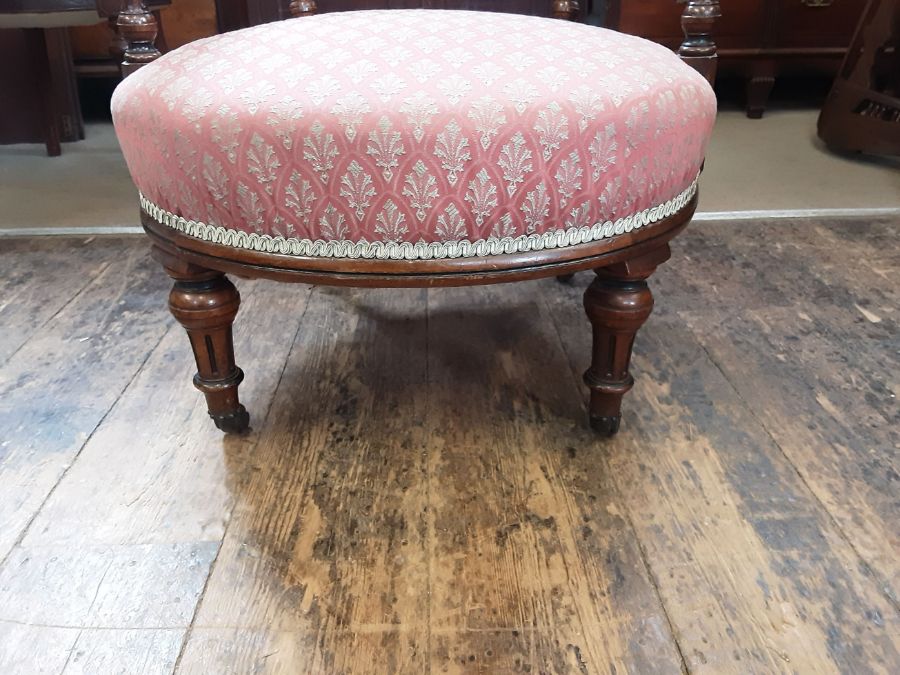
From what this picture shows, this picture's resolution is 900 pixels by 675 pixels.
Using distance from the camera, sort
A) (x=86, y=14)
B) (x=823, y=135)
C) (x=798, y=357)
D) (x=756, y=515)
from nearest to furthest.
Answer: (x=756, y=515) → (x=798, y=357) → (x=86, y=14) → (x=823, y=135)

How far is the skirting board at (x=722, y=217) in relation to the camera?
1477 mm

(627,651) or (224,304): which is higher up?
(224,304)

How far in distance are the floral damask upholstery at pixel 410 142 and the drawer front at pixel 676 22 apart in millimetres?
1681

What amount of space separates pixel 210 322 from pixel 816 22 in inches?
87.0

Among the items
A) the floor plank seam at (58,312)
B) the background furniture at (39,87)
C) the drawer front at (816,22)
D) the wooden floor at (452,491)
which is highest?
the drawer front at (816,22)

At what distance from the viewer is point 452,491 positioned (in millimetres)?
771

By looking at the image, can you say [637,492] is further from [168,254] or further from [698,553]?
[168,254]

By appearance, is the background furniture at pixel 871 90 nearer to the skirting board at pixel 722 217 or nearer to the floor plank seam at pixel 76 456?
the skirting board at pixel 722 217

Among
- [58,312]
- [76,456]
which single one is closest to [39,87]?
[58,312]

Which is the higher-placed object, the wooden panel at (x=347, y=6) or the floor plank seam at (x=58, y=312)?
the wooden panel at (x=347, y=6)

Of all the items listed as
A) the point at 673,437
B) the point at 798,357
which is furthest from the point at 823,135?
the point at 673,437

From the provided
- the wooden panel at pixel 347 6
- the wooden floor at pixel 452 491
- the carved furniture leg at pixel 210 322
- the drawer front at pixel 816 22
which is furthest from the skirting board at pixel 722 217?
the drawer front at pixel 816 22

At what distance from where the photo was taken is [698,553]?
69 centimetres

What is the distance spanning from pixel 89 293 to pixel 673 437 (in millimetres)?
888
